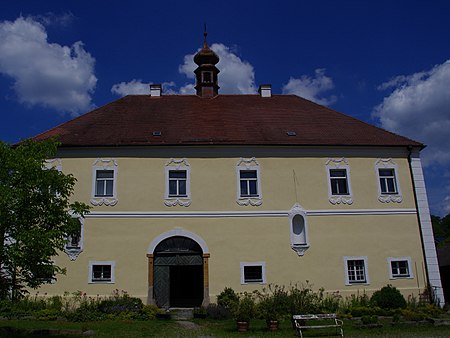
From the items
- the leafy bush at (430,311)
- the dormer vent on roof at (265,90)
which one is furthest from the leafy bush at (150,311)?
the dormer vent on roof at (265,90)

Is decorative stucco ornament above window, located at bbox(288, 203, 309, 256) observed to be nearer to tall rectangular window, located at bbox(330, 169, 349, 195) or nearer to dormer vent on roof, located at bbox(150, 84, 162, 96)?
tall rectangular window, located at bbox(330, 169, 349, 195)

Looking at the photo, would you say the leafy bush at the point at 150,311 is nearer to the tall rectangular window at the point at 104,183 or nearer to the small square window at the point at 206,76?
the tall rectangular window at the point at 104,183

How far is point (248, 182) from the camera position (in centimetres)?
1989

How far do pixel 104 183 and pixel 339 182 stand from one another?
11.1 metres

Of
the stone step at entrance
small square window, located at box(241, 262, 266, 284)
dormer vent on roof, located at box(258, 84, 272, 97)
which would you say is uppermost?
dormer vent on roof, located at box(258, 84, 272, 97)

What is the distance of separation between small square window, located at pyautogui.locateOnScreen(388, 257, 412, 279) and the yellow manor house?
1.8 inches

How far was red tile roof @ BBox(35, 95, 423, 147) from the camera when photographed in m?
20.1

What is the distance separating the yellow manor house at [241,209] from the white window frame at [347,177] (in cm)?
5

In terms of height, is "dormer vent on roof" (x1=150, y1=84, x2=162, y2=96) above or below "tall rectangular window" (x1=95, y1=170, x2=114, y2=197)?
above

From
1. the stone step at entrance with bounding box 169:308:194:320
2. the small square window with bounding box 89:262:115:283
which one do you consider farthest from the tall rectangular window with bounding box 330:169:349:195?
the small square window with bounding box 89:262:115:283

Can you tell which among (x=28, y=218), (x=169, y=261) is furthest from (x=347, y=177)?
(x=28, y=218)

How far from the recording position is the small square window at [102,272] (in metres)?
18.2

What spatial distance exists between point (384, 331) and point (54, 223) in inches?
408

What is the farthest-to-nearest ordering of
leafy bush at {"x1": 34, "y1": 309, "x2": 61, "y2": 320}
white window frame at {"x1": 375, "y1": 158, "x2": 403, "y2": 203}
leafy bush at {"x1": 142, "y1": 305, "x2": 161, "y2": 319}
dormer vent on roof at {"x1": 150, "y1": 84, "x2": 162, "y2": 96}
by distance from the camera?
dormer vent on roof at {"x1": 150, "y1": 84, "x2": 162, "y2": 96} → white window frame at {"x1": 375, "y1": 158, "x2": 403, "y2": 203} → leafy bush at {"x1": 142, "y1": 305, "x2": 161, "y2": 319} → leafy bush at {"x1": 34, "y1": 309, "x2": 61, "y2": 320}
